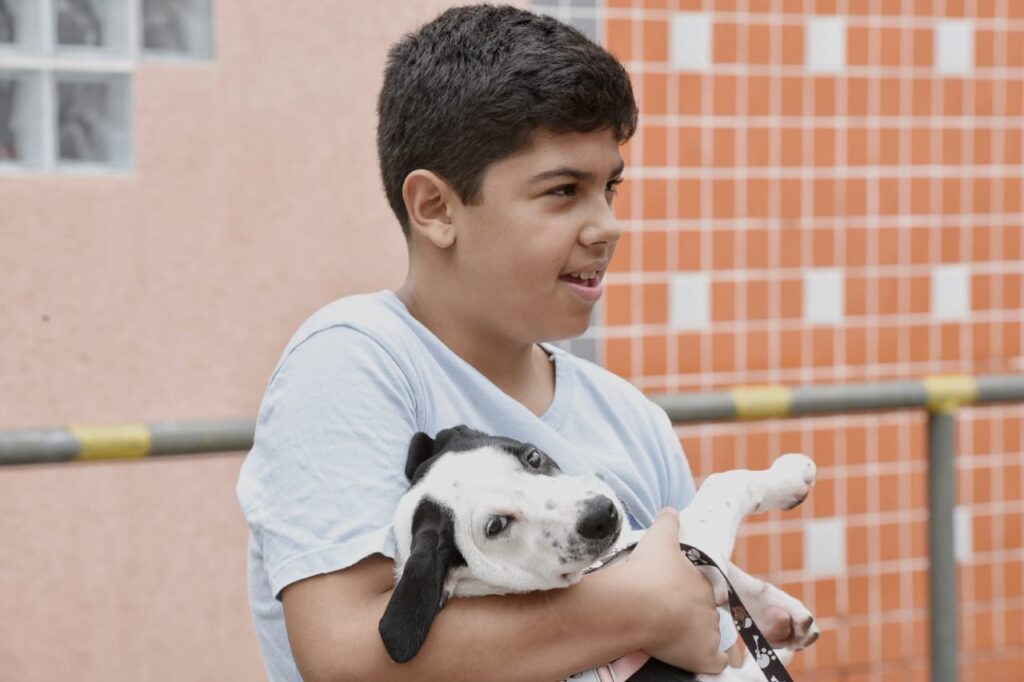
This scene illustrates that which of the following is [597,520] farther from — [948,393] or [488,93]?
[948,393]

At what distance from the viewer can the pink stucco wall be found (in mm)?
4355

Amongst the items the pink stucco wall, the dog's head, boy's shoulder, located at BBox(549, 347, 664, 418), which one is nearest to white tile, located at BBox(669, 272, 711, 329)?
the pink stucco wall

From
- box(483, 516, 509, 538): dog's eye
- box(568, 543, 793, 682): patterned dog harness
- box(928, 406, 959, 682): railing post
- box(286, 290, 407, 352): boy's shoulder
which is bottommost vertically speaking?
box(928, 406, 959, 682): railing post

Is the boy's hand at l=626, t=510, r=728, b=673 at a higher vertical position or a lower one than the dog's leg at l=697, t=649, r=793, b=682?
higher

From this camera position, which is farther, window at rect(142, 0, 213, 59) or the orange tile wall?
the orange tile wall

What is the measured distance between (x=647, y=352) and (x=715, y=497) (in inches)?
122

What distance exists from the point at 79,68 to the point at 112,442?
1978 millimetres

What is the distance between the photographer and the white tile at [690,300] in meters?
5.13

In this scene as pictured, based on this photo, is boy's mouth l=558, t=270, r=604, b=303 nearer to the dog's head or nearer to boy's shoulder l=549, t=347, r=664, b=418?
boy's shoulder l=549, t=347, r=664, b=418

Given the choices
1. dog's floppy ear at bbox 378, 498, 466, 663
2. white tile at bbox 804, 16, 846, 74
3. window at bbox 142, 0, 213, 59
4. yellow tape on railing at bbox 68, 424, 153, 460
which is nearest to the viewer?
dog's floppy ear at bbox 378, 498, 466, 663

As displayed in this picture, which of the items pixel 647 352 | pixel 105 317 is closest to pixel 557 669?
pixel 105 317

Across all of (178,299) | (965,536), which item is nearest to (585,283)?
(178,299)

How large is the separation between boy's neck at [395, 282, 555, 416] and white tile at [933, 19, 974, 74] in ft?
12.7

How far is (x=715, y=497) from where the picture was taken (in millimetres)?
2002
